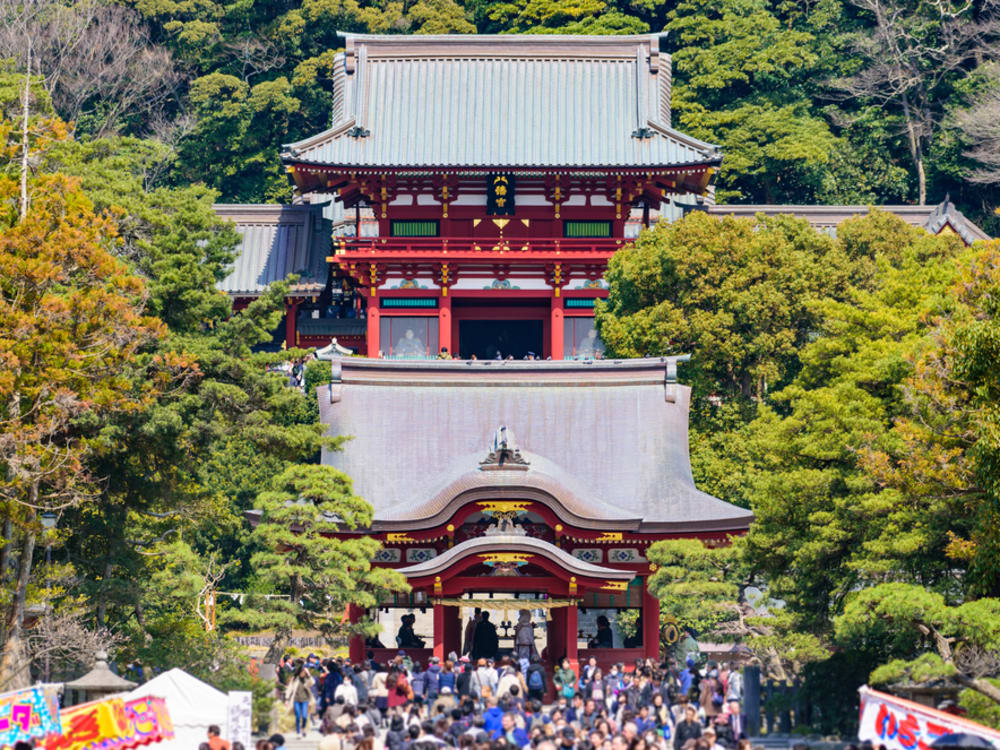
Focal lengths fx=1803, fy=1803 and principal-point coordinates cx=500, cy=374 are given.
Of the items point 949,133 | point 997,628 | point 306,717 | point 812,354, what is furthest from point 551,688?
point 949,133

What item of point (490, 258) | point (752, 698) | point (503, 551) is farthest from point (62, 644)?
point (490, 258)

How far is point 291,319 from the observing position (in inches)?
2096

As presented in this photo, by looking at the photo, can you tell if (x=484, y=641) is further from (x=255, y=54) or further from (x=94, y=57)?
(x=255, y=54)

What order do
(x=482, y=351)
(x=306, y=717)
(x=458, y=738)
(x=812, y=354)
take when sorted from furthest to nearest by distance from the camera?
(x=482, y=351) → (x=812, y=354) → (x=306, y=717) → (x=458, y=738)

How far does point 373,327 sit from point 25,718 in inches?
1117

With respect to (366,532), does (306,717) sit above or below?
below

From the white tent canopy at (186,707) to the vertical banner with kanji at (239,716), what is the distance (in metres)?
0.12

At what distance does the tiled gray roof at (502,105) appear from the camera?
2021 inches

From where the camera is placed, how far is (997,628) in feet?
82.2

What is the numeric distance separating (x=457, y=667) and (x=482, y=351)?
80.7 ft

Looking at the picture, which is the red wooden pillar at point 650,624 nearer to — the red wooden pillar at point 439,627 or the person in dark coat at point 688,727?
the red wooden pillar at point 439,627

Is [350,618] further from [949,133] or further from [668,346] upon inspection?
[949,133]

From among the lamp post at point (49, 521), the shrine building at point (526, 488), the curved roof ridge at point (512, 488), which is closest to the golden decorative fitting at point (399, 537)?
the shrine building at point (526, 488)

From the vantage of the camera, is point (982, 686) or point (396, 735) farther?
point (982, 686)
